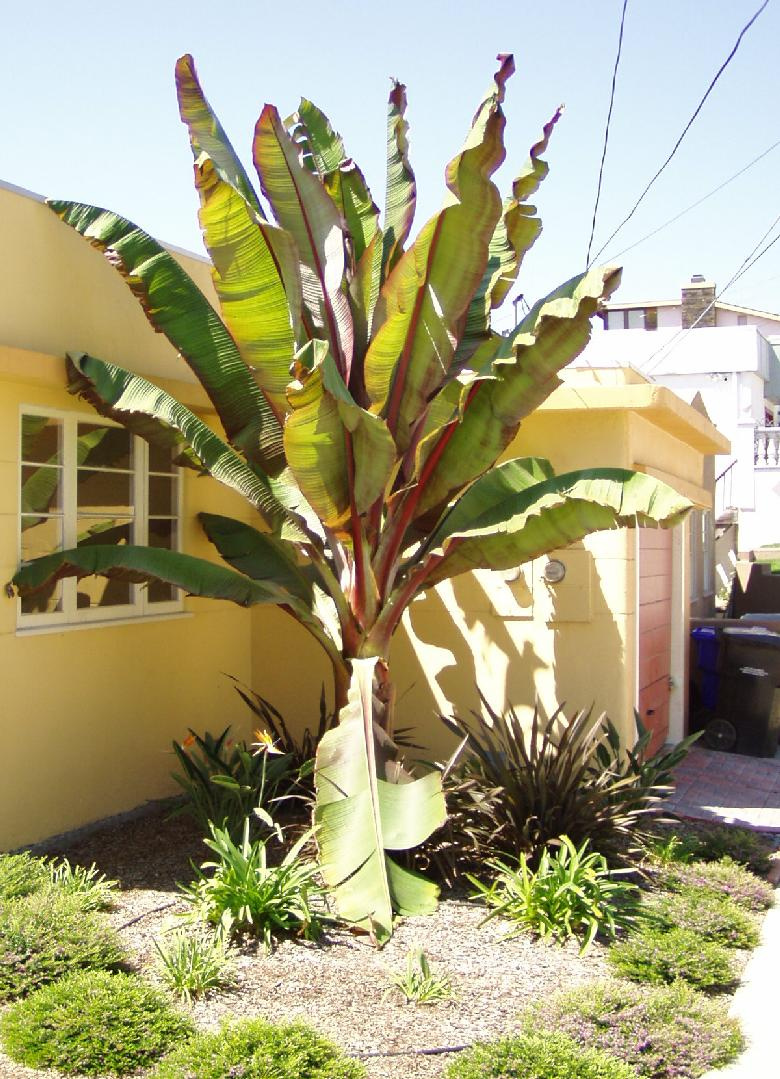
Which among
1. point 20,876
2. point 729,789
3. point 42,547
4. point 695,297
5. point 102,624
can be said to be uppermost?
point 695,297

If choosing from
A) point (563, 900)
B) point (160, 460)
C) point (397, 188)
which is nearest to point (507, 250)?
point (397, 188)

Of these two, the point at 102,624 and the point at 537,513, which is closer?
the point at 537,513

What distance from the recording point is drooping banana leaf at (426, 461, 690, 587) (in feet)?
22.8

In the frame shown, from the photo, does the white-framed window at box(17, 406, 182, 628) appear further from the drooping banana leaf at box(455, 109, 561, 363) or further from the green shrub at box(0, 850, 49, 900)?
the drooping banana leaf at box(455, 109, 561, 363)

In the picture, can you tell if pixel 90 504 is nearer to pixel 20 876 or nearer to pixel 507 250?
pixel 20 876

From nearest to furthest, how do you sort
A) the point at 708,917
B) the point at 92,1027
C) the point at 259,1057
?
the point at 259,1057, the point at 92,1027, the point at 708,917

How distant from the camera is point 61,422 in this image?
8.24 m

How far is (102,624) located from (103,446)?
1345mm

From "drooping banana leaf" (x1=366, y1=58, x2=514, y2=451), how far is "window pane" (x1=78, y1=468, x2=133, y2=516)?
8.04ft

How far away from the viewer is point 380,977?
5898mm

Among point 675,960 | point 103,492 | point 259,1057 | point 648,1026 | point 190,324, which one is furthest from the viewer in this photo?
point 103,492

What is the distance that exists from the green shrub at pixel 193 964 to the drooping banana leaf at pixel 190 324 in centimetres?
315

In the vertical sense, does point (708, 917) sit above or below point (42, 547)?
below

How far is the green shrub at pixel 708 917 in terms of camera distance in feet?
21.6
